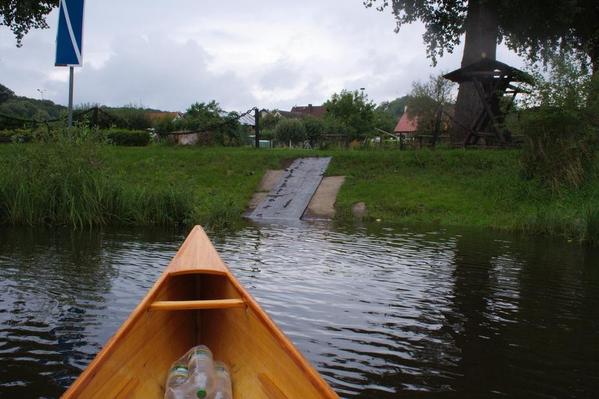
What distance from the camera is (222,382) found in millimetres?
3828

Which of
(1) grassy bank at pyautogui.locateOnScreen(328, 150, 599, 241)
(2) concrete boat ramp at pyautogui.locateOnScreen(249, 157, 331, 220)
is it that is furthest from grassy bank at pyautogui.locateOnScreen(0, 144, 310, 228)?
(1) grassy bank at pyautogui.locateOnScreen(328, 150, 599, 241)

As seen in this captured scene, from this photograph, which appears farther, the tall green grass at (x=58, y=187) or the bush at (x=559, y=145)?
the bush at (x=559, y=145)

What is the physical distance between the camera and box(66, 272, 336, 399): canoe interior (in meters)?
3.26

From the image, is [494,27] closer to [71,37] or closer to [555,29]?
[555,29]

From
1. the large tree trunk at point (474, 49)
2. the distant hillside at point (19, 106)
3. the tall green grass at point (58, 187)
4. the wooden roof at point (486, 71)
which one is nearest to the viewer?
the tall green grass at point (58, 187)

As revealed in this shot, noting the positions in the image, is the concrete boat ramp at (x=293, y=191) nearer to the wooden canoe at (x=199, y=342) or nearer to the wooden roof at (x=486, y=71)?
the wooden roof at (x=486, y=71)

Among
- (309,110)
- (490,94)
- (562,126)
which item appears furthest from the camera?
(309,110)

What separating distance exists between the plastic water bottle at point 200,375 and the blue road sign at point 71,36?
881 centimetres

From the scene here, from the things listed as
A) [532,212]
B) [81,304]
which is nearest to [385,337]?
[81,304]

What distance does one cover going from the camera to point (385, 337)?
19.3 feet

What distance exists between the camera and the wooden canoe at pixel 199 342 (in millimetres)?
3266

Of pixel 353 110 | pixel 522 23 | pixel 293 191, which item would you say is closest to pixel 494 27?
pixel 522 23

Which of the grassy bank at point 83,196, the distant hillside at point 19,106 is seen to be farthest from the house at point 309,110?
the grassy bank at point 83,196

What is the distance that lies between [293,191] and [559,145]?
322 inches
